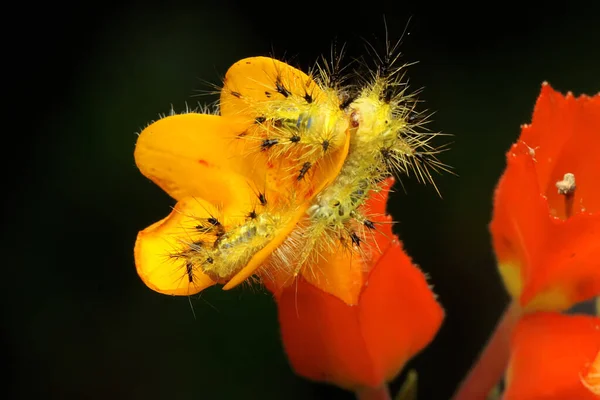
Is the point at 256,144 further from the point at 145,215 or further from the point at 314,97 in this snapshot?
the point at 145,215

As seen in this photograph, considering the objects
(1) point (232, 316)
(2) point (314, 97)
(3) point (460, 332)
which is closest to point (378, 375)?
(2) point (314, 97)

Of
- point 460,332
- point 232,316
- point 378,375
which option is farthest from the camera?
point 460,332

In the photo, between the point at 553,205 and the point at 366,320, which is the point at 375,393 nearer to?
the point at 366,320

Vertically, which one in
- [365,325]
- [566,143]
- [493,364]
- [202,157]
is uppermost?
[202,157]

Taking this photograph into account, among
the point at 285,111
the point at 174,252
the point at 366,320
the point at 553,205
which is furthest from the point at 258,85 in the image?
the point at 553,205

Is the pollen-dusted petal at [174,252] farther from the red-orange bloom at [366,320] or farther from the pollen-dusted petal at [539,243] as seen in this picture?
the pollen-dusted petal at [539,243]

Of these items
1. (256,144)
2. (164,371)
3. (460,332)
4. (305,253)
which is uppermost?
(256,144)

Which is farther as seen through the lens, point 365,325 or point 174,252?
point 365,325

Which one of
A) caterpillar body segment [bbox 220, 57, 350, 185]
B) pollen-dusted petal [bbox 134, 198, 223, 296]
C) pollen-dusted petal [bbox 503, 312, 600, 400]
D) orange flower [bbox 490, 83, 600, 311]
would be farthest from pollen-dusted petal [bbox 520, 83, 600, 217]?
pollen-dusted petal [bbox 134, 198, 223, 296]
